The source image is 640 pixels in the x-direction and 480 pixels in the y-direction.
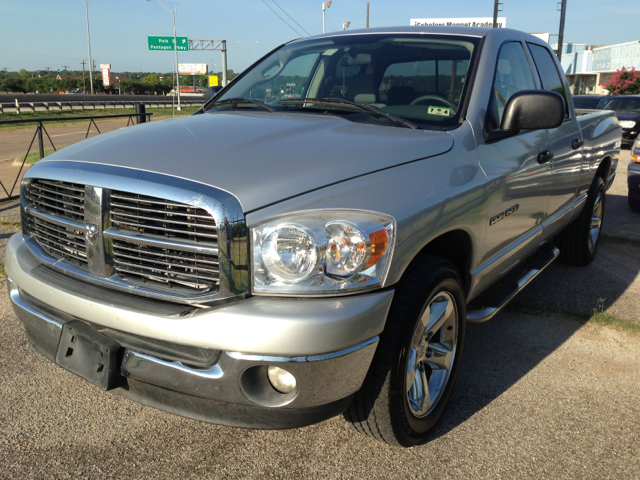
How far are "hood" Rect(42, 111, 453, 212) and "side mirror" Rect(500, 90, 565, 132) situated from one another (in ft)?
1.45

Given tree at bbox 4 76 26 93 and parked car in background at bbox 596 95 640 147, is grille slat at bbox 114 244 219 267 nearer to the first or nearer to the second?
parked car in background at bbox 596 95 640 147

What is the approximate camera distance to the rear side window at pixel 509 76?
3074mm

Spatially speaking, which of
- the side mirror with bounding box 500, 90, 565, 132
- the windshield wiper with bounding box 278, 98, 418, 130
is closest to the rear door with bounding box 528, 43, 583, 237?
the side mirror with bounding box 500, 90, 565, 132

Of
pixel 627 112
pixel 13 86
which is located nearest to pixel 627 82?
pixel 627 112

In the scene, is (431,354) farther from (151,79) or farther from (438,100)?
(151,79)

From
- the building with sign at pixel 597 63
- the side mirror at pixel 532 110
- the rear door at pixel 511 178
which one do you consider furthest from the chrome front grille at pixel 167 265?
the building with sign at pixel 597 63

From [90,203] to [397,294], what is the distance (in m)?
1.20

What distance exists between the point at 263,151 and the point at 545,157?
77.6 inches

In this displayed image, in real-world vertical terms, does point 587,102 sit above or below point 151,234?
above

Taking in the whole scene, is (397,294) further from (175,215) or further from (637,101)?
(637,101)

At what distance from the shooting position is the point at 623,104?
1722 cm

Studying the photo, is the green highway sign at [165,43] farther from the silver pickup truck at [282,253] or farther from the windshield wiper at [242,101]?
the silver pickup truck at [282,253]

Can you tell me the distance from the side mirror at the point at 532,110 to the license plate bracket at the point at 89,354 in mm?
2125

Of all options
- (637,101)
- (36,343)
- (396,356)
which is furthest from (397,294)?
(637,101)
